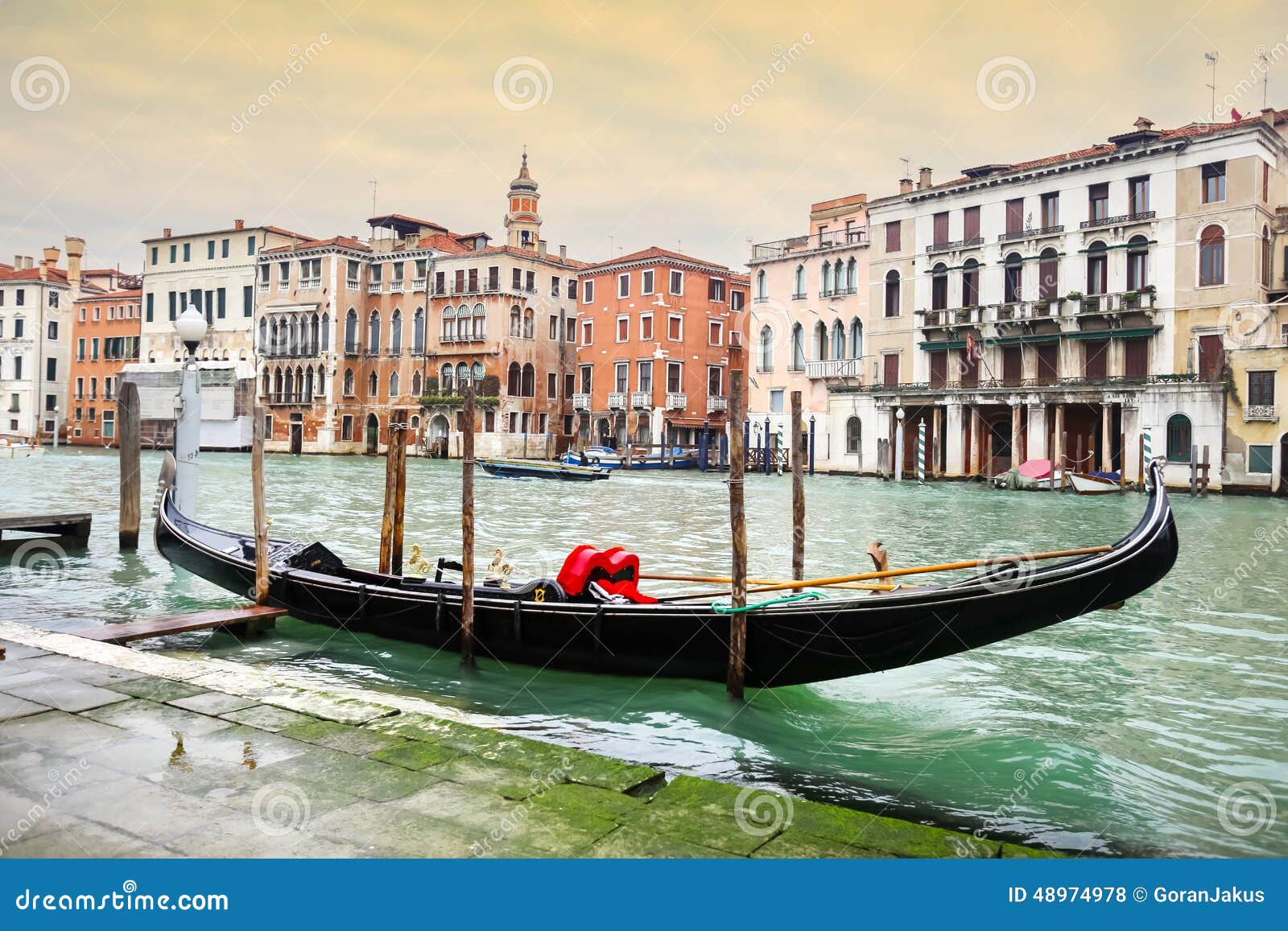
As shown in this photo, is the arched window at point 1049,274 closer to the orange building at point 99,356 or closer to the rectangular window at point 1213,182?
the rectangular window at point 1213,182

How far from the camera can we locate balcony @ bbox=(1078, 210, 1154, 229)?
27.3 meters

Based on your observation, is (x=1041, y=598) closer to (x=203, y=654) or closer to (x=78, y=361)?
(x=203, y=654)

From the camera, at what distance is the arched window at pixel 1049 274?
29511 mm

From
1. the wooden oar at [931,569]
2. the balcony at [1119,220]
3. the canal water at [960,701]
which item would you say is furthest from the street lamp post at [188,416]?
the balcony at [1119,220]

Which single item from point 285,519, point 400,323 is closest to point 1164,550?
point 285,519

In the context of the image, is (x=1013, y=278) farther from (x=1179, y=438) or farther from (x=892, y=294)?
(x=1179, y=438)

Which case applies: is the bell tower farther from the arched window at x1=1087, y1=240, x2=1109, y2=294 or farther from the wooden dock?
Answer: the wooden dock

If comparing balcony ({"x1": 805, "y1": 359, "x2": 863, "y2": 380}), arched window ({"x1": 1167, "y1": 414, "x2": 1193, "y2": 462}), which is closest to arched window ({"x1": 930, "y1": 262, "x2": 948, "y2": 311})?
balcony ({"x1": 805, "y1": 359, "x2": 863, "y2": 380})

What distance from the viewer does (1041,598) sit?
5.06m

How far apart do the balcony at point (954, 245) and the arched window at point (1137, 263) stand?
4702mm

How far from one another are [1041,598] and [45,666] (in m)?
4.88

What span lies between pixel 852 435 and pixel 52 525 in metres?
27.1

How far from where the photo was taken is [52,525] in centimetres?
1169

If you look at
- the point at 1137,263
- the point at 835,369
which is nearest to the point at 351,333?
the point at 835,369
